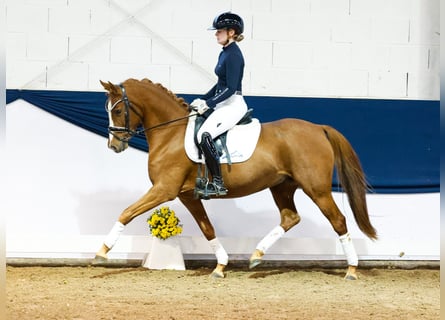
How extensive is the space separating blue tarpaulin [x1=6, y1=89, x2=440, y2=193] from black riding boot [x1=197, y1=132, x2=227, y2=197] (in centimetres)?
119

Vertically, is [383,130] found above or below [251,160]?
above

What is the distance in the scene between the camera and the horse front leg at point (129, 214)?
416cm

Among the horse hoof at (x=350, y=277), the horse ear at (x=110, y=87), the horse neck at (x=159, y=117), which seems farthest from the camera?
the horse hoof at (x=350, y=277)

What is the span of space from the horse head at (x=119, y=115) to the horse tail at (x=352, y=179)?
1.55 meters

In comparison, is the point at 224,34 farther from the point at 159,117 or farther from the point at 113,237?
the point at 113,237

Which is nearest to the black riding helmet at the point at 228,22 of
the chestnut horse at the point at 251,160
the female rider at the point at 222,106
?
the female rider at the point at 222,106

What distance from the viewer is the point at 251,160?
4516mm

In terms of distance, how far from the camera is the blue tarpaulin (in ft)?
18.1

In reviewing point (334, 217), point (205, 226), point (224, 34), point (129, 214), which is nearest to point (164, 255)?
point (205, 226)

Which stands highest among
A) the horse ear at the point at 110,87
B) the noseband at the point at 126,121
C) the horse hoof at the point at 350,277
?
the horse ear at the point at 110,87

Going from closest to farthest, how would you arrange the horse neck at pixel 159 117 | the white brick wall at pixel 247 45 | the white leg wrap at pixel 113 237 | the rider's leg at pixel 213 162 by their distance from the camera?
the white leg wrap at pixel 113 237 → the rider's leg at pixel 213 162 → the horse neck at pixel 159 117 → the white brick wall at pixel 247 45

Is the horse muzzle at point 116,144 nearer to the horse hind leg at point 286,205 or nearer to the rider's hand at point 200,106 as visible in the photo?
the rider's hand at point 200,106

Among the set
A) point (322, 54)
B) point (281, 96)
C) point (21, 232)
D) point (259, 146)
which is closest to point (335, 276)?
point (259, 146)

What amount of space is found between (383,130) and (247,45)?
1505 millimetres
